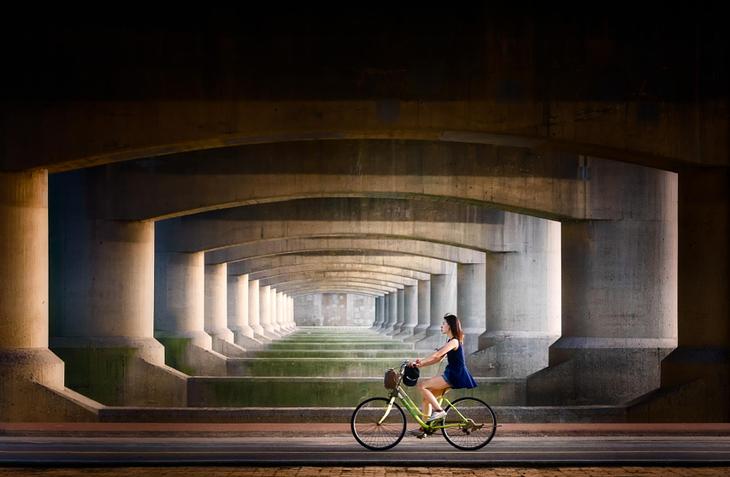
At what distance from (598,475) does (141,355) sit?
59.7ft

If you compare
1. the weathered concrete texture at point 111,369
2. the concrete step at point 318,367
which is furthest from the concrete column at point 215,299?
the weathered concrete texture at point 111,369

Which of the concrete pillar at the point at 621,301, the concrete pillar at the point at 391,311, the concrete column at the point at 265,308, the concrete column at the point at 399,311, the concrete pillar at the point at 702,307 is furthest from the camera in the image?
the concrete pillar at the point at 391,311

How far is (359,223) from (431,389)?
22.2 metres

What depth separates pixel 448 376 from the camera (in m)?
13.5

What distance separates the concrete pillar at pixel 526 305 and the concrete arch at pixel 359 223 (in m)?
0.40

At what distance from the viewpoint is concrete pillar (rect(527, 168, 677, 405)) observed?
2686 cm

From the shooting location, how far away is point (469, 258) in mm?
47188

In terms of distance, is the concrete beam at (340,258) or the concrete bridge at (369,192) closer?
the concrete bridge at (369,192)

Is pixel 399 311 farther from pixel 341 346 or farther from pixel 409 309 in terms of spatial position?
pixel 341 346

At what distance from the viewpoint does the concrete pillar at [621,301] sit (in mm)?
26859

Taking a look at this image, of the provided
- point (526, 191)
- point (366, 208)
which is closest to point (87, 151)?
point (526, 191)

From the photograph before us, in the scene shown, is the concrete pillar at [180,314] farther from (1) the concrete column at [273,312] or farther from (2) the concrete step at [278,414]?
(1) the concrete column at [273,312]

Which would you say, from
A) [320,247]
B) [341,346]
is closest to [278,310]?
[341,346]

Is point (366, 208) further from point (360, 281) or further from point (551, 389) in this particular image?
point (360, 281)
